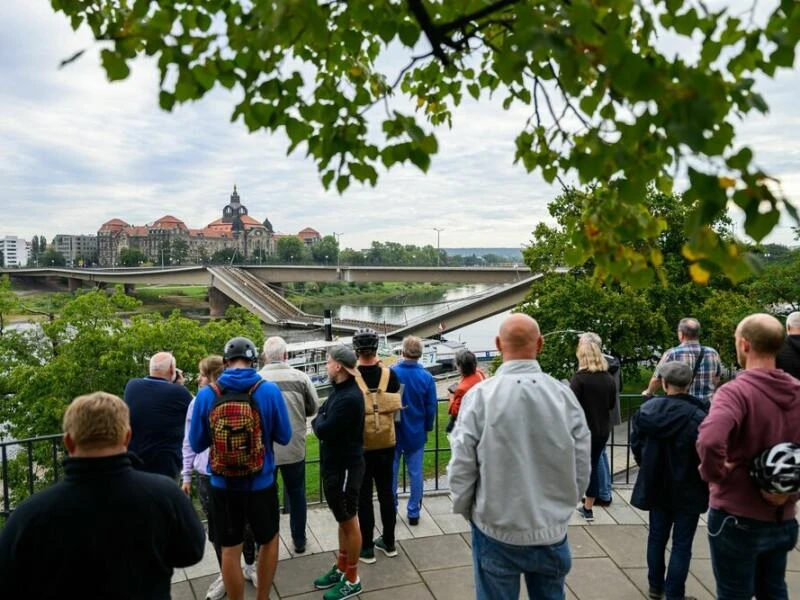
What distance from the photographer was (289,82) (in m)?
2.62

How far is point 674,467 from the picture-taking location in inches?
162

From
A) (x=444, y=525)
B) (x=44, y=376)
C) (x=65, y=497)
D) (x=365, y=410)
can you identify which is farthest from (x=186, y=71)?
(x=44, y=376)

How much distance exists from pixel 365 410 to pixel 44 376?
18270mm

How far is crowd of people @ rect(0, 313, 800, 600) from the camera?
7.93 ft

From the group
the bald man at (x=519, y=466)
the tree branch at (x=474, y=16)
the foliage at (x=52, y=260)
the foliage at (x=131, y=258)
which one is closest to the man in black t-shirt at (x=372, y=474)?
the bald man at (x=519, y=466)

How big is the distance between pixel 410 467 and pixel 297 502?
1.06m

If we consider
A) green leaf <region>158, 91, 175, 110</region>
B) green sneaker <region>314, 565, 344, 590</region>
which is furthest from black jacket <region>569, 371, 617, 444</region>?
green leaf <region>158, 91, 175, 110</region>

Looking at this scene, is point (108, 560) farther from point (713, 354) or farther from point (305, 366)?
point (305, 366)

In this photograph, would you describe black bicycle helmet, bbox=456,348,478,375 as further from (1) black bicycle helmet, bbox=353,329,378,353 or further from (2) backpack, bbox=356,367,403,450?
(1) black bicycle helmet, bbox=353,329,378,353

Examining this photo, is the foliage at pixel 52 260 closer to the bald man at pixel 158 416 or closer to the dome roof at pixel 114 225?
the dome roof at pixel 114 225

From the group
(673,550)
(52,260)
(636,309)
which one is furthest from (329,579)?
(52,260)

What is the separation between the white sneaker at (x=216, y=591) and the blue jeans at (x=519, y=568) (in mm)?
2091

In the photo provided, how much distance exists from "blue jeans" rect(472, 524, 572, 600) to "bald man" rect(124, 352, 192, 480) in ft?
8.37

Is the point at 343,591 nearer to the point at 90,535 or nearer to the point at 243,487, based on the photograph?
the point at 243,487
